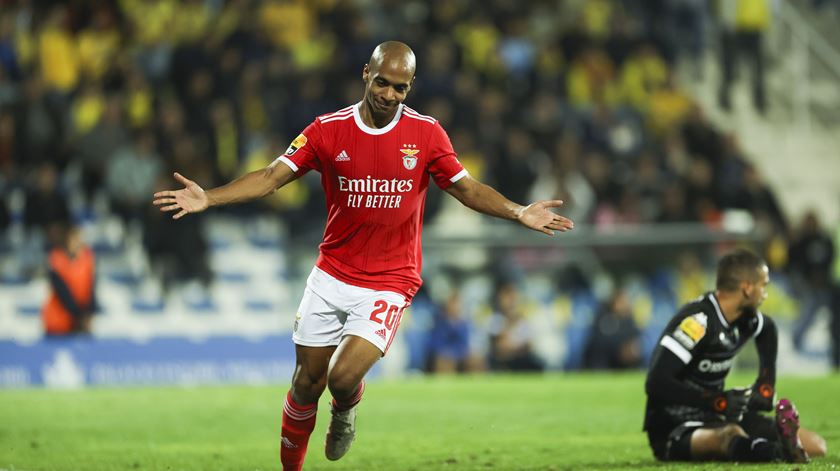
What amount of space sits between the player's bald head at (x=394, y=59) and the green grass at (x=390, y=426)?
2914mm

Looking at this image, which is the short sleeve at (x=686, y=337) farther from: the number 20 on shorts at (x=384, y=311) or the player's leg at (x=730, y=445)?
the number 20 on shorts at (x=384, y=311)

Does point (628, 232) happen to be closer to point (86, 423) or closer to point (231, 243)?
point (231, 243)

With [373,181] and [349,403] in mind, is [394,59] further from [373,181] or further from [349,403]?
[349,403]

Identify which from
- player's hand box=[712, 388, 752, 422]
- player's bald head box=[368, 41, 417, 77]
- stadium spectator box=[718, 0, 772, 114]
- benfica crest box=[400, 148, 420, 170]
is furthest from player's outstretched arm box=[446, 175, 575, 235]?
stadium spectator box=[718, 0, 772, 114]

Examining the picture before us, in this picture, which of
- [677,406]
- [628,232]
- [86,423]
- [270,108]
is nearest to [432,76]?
[270,108]

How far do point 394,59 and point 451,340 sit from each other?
11832 mm

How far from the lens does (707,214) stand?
20391mm

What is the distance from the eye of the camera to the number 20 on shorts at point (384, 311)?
7.77 metres

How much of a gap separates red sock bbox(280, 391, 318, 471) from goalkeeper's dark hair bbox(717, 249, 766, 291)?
2.87m

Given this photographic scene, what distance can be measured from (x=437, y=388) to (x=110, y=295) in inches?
219

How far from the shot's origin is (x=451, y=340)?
748 inches

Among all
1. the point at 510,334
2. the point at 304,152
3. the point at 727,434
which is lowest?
the point at 510,334

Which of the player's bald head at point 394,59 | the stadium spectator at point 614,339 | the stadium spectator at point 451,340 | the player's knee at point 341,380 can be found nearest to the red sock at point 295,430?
the player's knee at point 341,380

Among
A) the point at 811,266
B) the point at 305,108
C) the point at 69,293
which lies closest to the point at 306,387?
the point at 69,293
